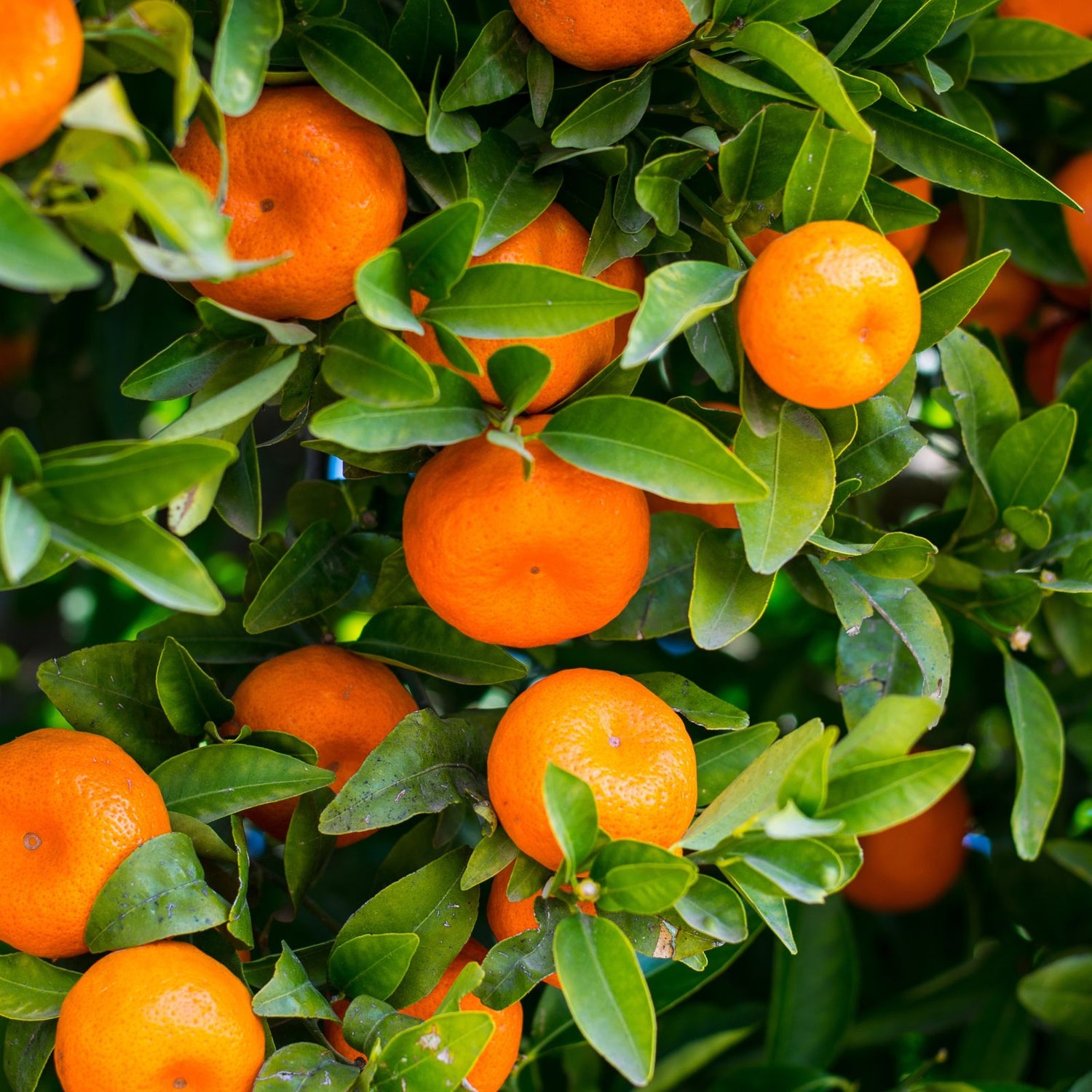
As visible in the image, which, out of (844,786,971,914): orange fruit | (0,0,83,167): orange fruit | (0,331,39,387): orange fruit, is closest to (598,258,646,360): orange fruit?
(0,0,83,167): orange fruit

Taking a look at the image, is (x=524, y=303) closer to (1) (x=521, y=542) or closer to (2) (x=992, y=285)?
(1) (x=521, y=542)

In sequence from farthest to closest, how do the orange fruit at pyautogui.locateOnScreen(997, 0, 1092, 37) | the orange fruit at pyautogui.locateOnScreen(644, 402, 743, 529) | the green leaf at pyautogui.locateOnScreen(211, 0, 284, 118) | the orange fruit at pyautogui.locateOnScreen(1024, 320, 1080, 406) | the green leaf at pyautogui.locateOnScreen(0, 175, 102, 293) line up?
the orange fruit at pyautogui.locateOnScreen(1024, 320, 1080, 406) → the orange fruit at pyautogui.locateOnScreen(997, 0, 1092, 37) → the orange fruit at pyautogui.locateOnScreen(644, 402, 743, 529) → the green leaf at pyautogui.locateOnScreen(211, 0, 284, 118) → the green leaf at pyautogui.locateOnScreen(0, 175, 102, 293)

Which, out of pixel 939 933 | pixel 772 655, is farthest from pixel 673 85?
pixel 939 933

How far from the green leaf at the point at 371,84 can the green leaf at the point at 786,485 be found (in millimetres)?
303

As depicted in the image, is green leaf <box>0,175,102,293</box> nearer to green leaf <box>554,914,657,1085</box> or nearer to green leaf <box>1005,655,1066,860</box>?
green leaf <box>554,914,657,1085</box>

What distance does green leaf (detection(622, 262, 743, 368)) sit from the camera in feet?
2.19

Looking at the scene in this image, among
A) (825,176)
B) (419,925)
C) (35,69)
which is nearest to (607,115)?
(825,176)

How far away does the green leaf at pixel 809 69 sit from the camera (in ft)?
2.27

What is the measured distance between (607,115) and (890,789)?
19.1 inches

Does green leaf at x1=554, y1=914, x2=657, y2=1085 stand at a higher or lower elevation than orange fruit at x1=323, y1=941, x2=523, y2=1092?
higher

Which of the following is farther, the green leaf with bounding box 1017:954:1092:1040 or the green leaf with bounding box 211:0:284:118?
the green leaf with bounding box 1017:954:1092:1040

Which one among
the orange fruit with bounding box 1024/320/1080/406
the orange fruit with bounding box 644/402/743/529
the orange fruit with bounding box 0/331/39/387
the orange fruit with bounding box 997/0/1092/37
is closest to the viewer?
the orange fruit with bounding box 644/402/743/529

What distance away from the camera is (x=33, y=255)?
513 millimetres

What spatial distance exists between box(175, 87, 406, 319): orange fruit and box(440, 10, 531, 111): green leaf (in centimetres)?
8
